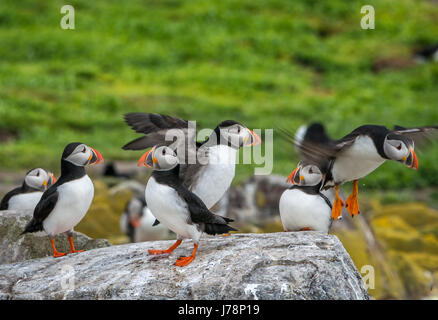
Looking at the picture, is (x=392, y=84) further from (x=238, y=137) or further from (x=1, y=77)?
(x=238, y=137)

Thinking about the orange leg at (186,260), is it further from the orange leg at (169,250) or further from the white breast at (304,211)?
the white breast at (304,211)

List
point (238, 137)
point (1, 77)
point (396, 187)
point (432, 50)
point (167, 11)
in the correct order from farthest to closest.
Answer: point (167, 11) → point (432, 50) → point (1, 77) → point (396, 187) → point (238, 137)

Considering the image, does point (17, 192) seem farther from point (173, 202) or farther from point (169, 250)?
point (173, 202)

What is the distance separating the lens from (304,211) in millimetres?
6863

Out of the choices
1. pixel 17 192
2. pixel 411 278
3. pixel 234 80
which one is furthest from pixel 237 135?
pixel 234 80

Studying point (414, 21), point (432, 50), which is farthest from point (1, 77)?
point (414, 21)

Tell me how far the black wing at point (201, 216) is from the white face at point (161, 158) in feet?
0.68

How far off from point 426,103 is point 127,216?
1278 cm

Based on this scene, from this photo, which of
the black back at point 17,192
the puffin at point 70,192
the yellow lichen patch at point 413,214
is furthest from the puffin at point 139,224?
the puffin at point 70,192

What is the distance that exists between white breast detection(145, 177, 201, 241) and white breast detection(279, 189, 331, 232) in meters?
1.28

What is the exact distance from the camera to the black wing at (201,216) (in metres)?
5.88

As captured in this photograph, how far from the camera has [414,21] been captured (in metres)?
28.8

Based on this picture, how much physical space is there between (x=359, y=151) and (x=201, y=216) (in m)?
1.76

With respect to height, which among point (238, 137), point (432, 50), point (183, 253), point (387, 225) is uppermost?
point (432, 50)
